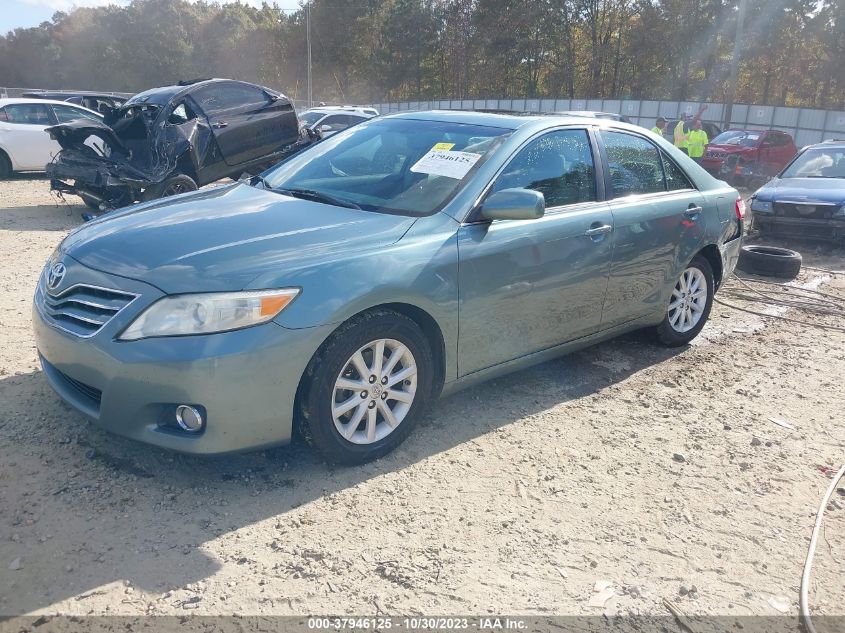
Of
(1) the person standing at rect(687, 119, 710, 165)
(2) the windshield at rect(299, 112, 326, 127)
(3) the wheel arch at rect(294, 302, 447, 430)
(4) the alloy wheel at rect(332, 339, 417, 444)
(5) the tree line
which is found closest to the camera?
(3) the wheel arch at rect(294, 302, 447, 430)

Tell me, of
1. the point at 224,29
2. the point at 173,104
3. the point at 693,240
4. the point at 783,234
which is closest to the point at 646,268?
the point at 693,240

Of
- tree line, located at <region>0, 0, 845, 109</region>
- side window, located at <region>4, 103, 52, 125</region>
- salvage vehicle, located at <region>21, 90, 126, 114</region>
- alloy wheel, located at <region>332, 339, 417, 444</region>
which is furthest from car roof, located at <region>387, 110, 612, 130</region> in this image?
tree line, located at <region>0, 0, 845, 109</region>

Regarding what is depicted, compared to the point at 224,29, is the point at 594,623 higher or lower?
lower

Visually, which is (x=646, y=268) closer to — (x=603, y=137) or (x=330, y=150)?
(x=603, y=137)

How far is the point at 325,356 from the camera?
3035mm

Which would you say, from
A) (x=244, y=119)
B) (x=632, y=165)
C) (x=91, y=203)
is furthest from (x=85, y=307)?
(x=91, y=203)

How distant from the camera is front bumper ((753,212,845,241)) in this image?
9.12 meters

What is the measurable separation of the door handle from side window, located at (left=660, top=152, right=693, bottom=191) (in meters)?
0.96

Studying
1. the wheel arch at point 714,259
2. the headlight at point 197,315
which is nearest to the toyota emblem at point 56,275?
the headlight at point 197,315

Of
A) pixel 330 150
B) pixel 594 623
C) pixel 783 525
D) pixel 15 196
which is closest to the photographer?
pixel 594 623

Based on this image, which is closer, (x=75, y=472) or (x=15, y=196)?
(x=75, y=472)

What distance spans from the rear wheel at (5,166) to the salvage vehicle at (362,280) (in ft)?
37.7

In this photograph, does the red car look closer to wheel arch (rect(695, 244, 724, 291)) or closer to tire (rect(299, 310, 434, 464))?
wheel arch (rect(695, 244, 724, 291))

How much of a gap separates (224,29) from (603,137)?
68.0 metres
